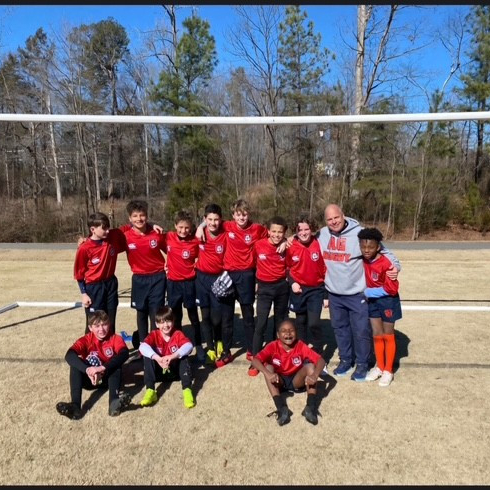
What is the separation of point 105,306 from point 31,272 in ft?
23.5

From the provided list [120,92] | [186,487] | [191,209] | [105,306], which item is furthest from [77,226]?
[120,92]

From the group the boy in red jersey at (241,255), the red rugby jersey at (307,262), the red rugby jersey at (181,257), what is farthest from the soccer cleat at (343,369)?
the red rugby jersey at (181,257)

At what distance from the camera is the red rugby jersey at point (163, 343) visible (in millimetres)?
3652

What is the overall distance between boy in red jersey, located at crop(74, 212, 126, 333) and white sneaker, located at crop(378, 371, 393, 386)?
249 cm

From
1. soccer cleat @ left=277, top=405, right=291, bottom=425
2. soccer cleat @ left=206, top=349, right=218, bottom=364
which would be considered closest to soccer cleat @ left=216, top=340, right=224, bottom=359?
soccer cleat @ left=206, top=349, right=218, bottom=364

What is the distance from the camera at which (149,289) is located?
13.7ft

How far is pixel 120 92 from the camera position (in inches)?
917

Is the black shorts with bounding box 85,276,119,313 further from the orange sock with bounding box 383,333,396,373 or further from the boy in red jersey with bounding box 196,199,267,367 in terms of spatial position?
the orange sock with bounding box 383,333,396,373

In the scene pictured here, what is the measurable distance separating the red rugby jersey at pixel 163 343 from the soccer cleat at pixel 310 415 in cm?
112

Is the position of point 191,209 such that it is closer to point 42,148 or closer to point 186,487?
point 186,487

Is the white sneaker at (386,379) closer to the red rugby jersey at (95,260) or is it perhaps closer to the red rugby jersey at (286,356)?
the red rugby jersey at (286,356)

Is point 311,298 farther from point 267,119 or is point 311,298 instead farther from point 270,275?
point 267,119

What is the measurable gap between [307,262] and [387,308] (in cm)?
81

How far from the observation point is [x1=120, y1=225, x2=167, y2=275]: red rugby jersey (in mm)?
4145
